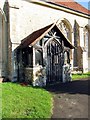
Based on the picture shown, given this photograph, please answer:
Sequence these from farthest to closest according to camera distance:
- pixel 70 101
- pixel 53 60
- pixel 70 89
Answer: pixel 53 60 → pixel 70 89 → pixel 70 101

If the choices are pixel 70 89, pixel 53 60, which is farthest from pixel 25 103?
pixel 53 60

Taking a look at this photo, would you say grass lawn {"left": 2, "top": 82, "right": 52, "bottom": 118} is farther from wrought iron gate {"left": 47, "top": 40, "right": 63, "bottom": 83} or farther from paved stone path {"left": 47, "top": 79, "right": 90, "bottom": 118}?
wrought iron gate {"left": 47, "top": 40, "right": 63, "bottom": 83}

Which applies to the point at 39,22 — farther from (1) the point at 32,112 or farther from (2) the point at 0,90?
(1) the point at 32,112

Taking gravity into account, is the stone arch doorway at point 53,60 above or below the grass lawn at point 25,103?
above

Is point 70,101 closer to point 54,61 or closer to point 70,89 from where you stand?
point 70,89

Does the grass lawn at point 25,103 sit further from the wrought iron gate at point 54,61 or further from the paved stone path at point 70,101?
the wrought iron gate at point 54,61

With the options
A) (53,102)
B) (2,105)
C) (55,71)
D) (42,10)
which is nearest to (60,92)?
(53,102)

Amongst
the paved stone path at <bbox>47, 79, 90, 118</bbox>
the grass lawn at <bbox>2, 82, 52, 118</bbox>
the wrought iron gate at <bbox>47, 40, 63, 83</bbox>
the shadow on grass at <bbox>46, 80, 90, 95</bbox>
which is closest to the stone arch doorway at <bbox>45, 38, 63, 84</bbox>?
the wrought iron gate at <bbox>47, 40, 63, 83</bbox>

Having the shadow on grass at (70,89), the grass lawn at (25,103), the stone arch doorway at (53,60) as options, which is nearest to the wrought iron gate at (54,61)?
the stone arch doorway at (53,60)

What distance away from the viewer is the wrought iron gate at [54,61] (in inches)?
630

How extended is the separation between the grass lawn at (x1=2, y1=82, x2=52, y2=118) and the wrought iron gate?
3679mm

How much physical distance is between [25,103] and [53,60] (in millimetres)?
6518

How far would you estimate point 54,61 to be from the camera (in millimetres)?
16406

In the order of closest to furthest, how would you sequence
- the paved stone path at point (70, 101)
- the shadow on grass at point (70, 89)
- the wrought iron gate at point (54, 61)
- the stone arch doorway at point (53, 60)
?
the paved stone path at point (70, 101) < the shadow on grass at point (70, 89) < the stone arch doorway at point (53, 60) < the wrought iron gate at point (54, 61)
